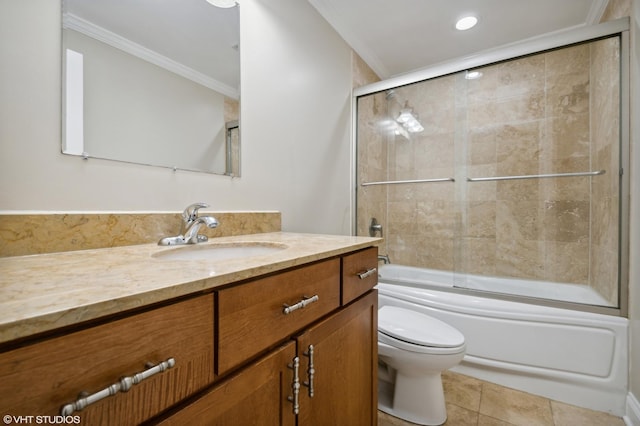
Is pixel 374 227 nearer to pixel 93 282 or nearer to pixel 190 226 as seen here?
pixel 190 226

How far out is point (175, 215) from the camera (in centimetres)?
100

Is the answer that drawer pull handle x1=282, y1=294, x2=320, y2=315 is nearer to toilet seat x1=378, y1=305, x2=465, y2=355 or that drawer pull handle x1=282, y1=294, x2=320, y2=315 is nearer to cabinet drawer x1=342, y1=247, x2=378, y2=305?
cabinet drawer x1=342, y1=247, x2=378, y2=305

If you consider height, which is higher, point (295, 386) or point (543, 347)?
point (295, 386)

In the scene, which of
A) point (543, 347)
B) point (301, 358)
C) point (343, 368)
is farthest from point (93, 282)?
point (543, 347)

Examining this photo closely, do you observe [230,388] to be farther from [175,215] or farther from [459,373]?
[459,373]

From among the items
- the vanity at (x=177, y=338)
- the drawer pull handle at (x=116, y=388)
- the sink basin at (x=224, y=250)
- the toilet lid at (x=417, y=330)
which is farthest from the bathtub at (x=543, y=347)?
the drawer pull handle at (x=116, y=388)

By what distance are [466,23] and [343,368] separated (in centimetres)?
232

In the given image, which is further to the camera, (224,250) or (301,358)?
(224,250)

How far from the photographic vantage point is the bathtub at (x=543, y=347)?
1352mm

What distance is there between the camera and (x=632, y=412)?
1240 mm

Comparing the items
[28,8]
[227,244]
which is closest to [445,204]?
[227,244]

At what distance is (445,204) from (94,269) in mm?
2421

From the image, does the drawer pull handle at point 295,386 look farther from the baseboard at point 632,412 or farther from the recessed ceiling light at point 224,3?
the baseboard at point 632,412

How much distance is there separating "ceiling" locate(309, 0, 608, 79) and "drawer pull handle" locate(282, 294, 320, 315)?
1834mm
